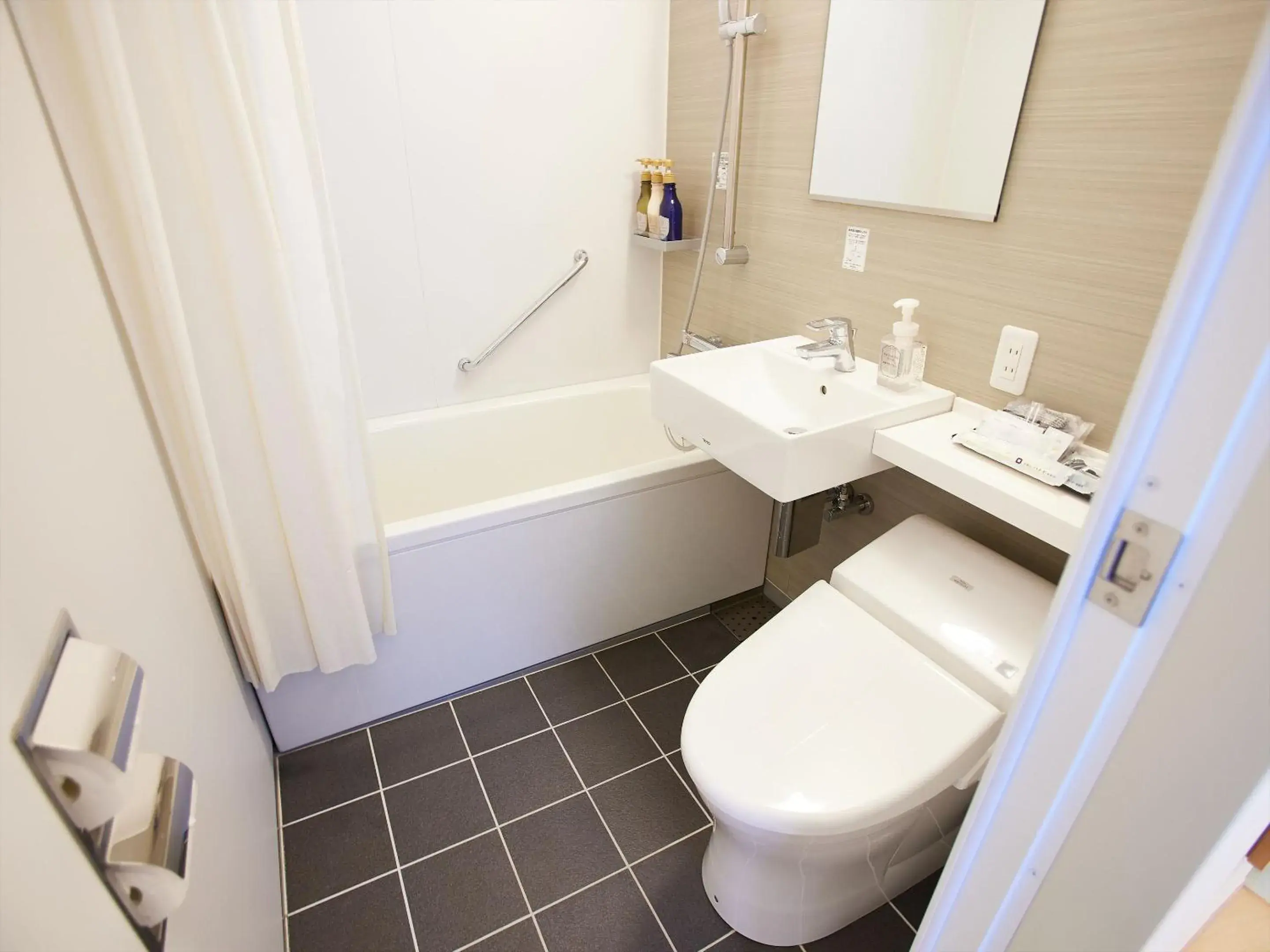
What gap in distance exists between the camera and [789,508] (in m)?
1.65

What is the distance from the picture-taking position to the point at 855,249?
5.16 ft

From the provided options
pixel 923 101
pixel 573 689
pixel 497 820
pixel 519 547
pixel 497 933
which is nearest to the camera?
pixel 497 933

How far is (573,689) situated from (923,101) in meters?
1.66

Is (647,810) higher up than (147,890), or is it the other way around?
(147,890)

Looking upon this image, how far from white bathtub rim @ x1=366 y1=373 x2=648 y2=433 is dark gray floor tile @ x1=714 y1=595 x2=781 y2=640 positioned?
0.87m

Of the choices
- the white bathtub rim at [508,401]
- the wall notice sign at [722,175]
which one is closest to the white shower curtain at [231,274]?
the white bathtub rim at [508,401]

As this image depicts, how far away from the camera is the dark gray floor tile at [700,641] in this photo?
196cm

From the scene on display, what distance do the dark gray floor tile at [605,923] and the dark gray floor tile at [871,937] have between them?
0.32 m

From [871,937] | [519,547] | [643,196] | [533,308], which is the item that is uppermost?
[643,196]

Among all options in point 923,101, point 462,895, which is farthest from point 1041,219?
point 462,895

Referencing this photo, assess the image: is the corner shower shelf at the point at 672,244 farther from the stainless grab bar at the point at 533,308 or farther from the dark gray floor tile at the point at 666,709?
the dark gray floor tile at the point at 666,709

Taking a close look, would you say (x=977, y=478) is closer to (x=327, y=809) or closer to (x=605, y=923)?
(x=605, y=923)

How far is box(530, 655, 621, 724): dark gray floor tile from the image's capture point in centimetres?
178

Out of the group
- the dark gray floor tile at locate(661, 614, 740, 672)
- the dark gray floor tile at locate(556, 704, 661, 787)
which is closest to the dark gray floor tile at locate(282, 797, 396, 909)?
the dark gray floor tile at locate(556, 704, 661, 787)
